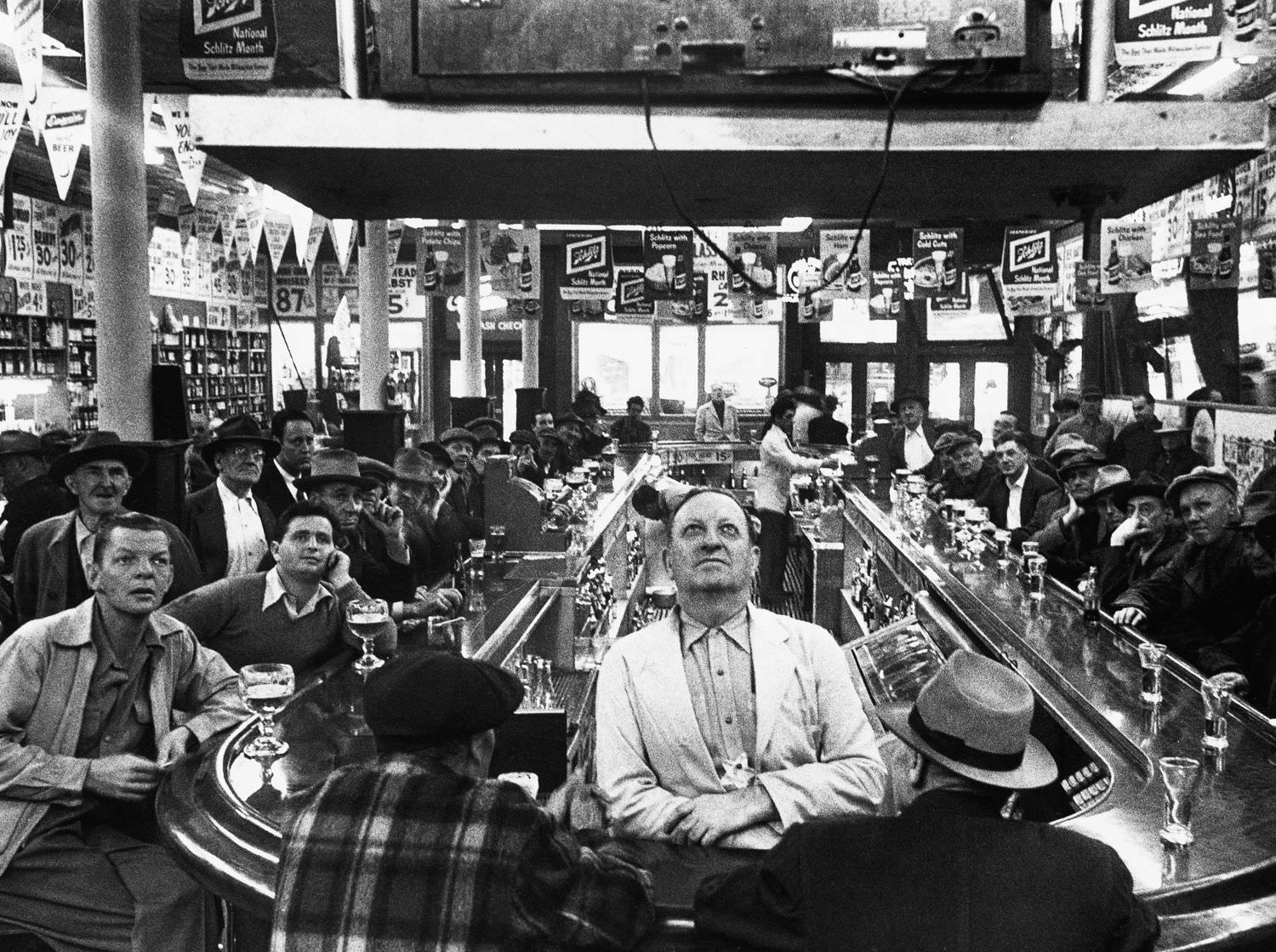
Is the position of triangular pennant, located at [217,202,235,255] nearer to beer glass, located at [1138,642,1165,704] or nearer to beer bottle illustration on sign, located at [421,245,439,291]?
beer bottle illustration on sign, located at [421,245,439,291]

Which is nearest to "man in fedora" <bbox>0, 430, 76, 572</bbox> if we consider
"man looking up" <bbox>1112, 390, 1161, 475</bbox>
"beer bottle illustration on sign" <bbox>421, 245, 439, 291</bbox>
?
"beer bottle illustration on sign" <bbox>421, 245, 439, 291</bbox>

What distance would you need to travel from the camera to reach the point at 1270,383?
11758 mm

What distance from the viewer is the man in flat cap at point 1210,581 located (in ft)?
19.0

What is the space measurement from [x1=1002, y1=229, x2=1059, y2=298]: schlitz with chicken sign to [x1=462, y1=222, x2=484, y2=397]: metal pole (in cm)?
650

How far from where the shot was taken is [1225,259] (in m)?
11.8

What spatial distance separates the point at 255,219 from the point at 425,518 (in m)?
8.23

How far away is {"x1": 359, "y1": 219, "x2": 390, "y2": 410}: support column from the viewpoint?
12.4 meters

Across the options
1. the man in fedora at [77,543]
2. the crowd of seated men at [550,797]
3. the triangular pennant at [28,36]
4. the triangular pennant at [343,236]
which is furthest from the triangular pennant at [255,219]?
the crowd of seated men at [550,797]

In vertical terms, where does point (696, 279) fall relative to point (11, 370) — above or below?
above

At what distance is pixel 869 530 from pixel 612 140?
6593 millimetres

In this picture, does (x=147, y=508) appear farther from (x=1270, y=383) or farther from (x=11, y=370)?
(x=11, y=370)

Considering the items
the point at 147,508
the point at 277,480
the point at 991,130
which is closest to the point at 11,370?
the point at 277,480

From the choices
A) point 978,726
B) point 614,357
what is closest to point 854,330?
point 614,357

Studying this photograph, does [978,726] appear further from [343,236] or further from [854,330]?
[854,330]
